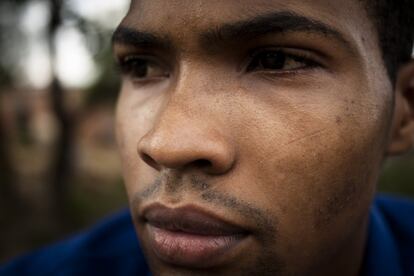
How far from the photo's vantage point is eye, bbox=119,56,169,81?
1.68 metres

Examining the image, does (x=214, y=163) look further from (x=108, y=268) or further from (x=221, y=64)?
(x=108, y=268)

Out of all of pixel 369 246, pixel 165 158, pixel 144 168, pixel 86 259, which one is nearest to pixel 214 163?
pixel 165 158

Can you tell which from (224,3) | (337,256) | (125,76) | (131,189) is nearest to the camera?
(224,3)

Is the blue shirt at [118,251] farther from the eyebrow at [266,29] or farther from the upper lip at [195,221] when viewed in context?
the eyebrow at [266,29]

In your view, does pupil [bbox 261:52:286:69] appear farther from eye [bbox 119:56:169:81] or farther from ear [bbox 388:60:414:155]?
ear [bbox 388:60:414:155]

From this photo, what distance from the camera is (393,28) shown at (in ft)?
5.39

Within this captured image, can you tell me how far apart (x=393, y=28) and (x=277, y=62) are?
1.84 ft

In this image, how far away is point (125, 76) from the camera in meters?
1.91

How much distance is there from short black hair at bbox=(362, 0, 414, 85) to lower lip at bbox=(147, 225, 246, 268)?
0.92 meters

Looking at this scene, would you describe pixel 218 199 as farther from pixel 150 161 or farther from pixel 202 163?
pixel 150 161

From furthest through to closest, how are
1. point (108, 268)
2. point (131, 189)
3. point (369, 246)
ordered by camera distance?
point (108, 268) → point (369, 246) → point (131, 189)

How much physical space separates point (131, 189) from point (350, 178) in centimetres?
80

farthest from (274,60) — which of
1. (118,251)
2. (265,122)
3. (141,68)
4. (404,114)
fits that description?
(118,251)

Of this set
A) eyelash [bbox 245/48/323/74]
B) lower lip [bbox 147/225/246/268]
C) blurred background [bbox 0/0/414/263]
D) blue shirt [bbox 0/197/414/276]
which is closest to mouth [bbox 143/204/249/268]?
lower lip [bbox 147/225/246/268]
